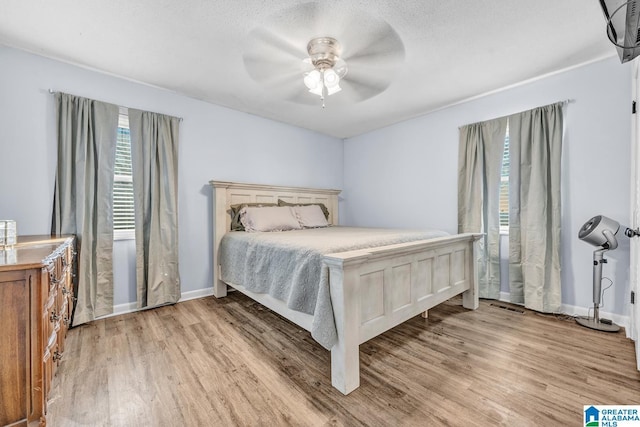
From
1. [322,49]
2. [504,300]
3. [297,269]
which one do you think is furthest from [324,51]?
[504,300]

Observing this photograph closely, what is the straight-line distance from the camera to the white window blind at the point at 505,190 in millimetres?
2943

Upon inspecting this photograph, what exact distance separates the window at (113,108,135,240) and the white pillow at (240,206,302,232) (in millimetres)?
1152

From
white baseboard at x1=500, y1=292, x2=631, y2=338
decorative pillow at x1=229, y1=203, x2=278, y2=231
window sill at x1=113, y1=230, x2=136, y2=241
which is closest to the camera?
white baseboard at x1=500, y1=292, x2=631, y2=338

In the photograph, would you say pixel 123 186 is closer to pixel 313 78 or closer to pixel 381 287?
pixel 313 78

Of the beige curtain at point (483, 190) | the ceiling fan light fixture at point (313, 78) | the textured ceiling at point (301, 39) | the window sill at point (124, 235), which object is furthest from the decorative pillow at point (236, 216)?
the beige curtain at point (483, 190)

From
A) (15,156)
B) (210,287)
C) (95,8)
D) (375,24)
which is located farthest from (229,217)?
(375,24)

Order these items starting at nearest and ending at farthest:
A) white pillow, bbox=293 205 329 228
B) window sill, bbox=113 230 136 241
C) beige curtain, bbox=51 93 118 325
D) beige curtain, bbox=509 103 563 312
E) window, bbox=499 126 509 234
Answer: beige curtain, bbox=51 93 118 325, beige curtain, bbox=509 103 563 312, window sill, bbox=113 230 136 241, window, bbox=499 126 509 234, white pillow, bbox=293 205 329 228

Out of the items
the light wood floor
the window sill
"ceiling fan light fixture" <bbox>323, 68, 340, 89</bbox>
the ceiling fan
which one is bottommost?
the light wood floor

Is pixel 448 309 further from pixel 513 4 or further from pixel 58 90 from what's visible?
pixel 58 90

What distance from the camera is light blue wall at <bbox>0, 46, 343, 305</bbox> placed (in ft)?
7.19

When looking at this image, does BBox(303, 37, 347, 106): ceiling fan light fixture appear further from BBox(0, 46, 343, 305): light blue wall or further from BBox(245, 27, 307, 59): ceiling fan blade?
BBox(0, 46, 343, 305): light blue wall

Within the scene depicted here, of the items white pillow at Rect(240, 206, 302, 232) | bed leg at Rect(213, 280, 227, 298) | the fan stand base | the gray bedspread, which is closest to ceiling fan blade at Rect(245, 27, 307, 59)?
the gray bedspread

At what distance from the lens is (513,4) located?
171cm

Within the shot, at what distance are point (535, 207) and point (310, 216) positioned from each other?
252 centimetres
